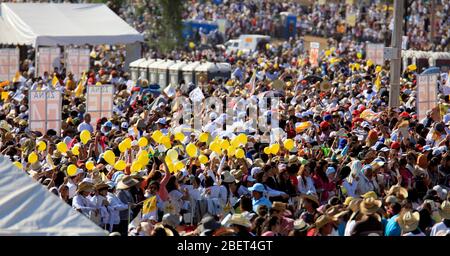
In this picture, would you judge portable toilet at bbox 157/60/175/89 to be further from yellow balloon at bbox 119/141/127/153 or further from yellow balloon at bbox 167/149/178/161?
yellow balloon at bbox 167/149/178/161

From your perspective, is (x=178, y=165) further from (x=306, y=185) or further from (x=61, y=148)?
(x=61, y=148)


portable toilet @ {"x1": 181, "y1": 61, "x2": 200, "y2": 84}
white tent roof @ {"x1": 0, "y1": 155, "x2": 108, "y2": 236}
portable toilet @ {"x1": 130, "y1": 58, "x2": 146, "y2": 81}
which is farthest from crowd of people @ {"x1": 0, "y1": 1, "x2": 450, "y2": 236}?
portable toilet @ {"x1": 130, "y1": 58, "x2": 146, "y2": 81}

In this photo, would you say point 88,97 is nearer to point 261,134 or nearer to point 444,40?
point 261,134

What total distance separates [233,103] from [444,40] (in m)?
33.0

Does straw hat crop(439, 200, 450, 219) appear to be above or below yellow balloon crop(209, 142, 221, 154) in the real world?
below

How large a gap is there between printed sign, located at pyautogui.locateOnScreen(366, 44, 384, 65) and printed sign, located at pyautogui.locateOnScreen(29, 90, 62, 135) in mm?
16621

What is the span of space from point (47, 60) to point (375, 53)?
9.46 m

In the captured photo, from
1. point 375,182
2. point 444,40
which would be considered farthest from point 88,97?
point 444,40

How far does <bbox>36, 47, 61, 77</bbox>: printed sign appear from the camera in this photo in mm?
34031

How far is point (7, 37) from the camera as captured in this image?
36656 millimetres

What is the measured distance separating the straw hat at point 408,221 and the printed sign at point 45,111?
10.1 metres

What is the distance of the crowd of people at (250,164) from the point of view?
1153 centimetres
